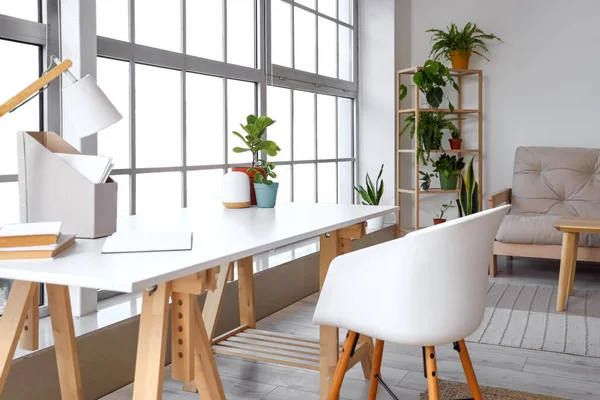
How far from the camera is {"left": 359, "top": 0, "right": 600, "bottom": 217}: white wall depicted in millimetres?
5062

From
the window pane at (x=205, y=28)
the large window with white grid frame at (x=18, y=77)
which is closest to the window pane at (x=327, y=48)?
the window pane at (x=205, y=28)

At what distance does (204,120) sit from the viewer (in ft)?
11.2

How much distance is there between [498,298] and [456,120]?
6.81 ft

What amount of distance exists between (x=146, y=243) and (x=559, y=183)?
13.3 ft

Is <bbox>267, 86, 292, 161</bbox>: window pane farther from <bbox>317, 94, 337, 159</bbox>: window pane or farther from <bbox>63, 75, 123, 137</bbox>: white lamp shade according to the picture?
<bbox>63, 75, 123, 137</bbox>: white lamp shade

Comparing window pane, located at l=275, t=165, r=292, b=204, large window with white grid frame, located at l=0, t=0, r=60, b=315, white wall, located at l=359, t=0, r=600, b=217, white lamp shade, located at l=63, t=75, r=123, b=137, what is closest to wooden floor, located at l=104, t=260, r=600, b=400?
large window with white grid frame, located at l=0, t=0, r=60, b=315

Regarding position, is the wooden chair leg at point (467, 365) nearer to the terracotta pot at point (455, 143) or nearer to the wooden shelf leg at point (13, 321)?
the wooden shelf leg at point (13, 321)

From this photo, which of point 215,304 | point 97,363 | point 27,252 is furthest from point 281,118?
point 27,252

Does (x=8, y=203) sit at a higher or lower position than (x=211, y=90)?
lower

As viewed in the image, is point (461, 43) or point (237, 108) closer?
point (237, 108)

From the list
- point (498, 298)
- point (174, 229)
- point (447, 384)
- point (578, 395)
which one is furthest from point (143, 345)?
point (498, 298)

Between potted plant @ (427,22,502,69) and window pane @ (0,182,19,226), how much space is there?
3.83 meters

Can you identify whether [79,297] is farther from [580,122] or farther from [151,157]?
[580,122]

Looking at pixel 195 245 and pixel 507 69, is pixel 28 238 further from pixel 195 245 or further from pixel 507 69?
pixel 507 69
